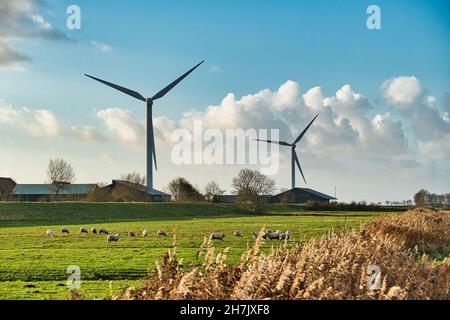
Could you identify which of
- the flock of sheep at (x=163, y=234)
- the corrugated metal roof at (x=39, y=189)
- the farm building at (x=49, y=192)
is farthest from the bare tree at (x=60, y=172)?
the flock of sheep at (x=163, y=234)

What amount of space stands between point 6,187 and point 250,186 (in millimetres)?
59716

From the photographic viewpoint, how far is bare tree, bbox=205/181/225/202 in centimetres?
9875

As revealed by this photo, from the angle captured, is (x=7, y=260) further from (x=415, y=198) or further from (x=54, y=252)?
(x=415, y=198)

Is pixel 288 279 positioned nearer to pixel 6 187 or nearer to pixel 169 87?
pixel 169 87

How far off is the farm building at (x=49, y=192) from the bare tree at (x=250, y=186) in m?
33.1

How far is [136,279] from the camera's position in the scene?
20.1 metres

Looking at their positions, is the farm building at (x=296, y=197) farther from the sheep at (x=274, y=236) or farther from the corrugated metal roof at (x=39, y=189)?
the sheep at (x=274, y=236)

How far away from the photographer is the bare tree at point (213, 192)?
324 feet

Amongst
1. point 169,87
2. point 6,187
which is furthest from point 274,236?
point 6,187

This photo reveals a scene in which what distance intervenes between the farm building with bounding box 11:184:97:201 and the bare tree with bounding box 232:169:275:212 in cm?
3308

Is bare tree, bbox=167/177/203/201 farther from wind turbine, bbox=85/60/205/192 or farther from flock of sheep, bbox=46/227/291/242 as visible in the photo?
flock of sheep, bbox=46/227/291/242

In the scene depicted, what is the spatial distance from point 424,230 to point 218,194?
74.0 m

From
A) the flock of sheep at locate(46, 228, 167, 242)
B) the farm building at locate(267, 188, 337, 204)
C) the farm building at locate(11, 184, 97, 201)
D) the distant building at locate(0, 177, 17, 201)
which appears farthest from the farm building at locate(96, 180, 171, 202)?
the flock of sheep at locate(46, 228, 167, 242)
